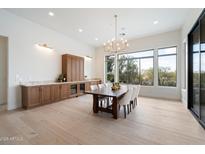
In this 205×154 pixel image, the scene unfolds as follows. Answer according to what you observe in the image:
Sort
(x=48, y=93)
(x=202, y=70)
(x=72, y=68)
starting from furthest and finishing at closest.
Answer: (x=72, y=68) < (x=48, y=93) < (x=202, y=70)

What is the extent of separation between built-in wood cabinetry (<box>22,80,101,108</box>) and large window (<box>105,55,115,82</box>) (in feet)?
7.17

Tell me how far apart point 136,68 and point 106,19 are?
345 centimetres

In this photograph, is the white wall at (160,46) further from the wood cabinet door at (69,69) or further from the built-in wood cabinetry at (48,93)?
the built-in wood cabinetry at (48,93)

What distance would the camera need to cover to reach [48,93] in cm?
482

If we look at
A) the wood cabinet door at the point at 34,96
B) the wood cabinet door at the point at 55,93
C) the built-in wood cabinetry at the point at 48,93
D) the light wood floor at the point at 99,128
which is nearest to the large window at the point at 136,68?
the built-in wood cabinetry at the point at 48,93

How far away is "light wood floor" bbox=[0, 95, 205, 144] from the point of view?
2.23 metres

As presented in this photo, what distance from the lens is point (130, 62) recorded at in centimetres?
698

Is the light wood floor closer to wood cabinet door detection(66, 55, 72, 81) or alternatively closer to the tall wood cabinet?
the tall wood cabinet

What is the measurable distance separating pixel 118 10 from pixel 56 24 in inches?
108

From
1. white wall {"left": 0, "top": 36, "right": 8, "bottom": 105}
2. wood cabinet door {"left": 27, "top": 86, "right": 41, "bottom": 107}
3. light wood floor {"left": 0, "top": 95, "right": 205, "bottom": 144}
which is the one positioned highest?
white wall {"left": 0, "top": 36, "right": 8, "bottom": 105}

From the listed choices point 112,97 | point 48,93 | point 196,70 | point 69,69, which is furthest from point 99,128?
point 69,69

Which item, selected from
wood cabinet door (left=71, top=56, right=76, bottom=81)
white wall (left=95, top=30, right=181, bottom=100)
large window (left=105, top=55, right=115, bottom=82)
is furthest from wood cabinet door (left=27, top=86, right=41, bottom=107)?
white wall (left=95, top=30, right=181, bottom=100)

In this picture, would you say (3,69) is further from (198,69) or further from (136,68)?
(198,69)
